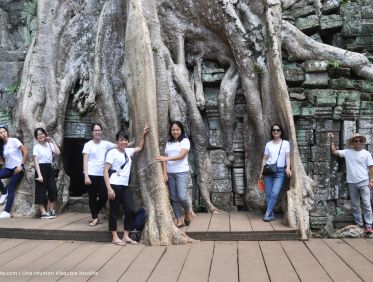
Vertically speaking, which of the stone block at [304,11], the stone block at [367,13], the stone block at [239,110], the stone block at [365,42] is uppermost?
the stone block at [304,11]

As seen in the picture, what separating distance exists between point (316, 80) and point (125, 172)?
9.68 ft

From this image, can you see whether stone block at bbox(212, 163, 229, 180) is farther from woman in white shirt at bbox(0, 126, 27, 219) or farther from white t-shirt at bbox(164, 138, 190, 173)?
woman in white shirt at bbox(0, 126, 27, 219)

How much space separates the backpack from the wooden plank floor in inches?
11.6

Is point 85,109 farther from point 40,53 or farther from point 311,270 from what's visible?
point 311,270

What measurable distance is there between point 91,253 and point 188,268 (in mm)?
996

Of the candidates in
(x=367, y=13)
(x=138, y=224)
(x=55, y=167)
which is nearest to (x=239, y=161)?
(x=138, y=224)

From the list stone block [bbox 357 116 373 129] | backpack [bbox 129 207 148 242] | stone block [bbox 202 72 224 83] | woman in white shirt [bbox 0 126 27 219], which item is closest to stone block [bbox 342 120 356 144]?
stone block [bbox 357 116 373 129]

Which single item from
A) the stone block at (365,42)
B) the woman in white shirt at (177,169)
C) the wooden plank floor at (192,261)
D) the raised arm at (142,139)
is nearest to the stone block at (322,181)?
the wooden plank floor at (192,261)

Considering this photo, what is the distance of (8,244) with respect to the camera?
13.6 feet

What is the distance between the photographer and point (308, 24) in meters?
6.39

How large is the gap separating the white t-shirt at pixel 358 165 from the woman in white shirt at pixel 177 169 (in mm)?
1984

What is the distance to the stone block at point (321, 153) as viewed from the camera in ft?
17.2

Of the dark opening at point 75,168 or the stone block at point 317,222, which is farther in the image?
the dark opening at point 75,168

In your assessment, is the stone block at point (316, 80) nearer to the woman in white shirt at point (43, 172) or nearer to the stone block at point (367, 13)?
the stone block at point (367, 13)
